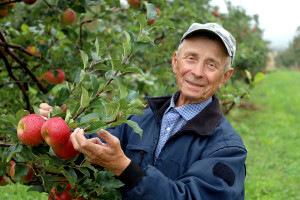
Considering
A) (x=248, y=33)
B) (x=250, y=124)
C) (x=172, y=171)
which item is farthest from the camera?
(x=248, y=33)

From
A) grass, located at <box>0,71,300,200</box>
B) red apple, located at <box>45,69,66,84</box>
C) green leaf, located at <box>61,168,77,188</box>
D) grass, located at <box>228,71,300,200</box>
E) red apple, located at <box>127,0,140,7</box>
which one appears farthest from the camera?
grass, located at <box>228,71,300,200</box>

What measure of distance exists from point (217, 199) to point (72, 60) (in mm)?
1433

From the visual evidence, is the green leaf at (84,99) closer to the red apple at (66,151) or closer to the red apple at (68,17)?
the red apple at (66,151)

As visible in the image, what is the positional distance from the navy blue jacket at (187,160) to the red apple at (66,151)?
16 centimetres

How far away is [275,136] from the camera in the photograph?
24.4 ft

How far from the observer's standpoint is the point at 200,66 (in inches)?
52.0

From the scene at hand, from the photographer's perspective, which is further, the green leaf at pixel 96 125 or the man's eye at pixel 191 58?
the man's eye at pixel 191 58

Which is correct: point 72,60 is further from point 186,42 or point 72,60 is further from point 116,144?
point 116,144

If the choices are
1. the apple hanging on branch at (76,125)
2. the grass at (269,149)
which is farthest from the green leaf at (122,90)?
the grass at (269,149)

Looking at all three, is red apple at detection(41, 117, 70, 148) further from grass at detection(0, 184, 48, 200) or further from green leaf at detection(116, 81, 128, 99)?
grass at detection(0, 184, 48, 200)

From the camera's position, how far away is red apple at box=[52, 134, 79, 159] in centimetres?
97

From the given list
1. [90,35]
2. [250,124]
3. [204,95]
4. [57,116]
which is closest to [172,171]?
[204,95]

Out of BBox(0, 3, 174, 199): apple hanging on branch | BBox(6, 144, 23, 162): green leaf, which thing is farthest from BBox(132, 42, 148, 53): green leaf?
BBox(6, 144, 23, 162): green leaf

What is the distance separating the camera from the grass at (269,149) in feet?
14.4
